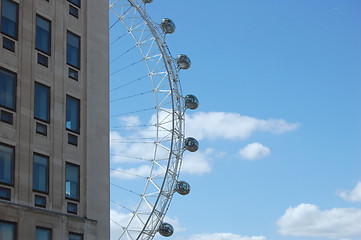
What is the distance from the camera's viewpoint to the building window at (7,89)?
28.6 metres

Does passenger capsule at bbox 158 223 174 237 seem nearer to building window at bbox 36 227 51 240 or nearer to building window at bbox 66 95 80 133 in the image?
building window at bbox 66 95 80 133

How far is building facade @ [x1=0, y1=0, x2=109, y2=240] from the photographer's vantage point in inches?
1111

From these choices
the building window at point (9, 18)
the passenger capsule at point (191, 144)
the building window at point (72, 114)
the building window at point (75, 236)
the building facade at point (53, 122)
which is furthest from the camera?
the passenger capsule at point (191, 144)

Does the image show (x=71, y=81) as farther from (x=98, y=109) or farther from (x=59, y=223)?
(x=59, y=223)

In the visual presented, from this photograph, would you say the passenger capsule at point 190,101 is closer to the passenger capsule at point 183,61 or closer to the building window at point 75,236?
the passenger capsule at point 183,61

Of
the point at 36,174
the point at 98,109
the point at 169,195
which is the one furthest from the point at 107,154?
the point at 169,195

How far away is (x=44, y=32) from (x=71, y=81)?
2.67m

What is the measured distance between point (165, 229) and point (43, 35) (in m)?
24.3

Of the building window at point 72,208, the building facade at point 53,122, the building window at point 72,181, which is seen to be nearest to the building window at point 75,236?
the building facade at point 53,122

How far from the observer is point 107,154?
110 ft

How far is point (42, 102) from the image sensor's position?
3044 centimetres

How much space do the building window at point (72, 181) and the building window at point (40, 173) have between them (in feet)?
4.50

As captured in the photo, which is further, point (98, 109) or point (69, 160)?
point (98, 109)

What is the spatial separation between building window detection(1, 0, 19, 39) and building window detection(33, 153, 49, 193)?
5547mm
